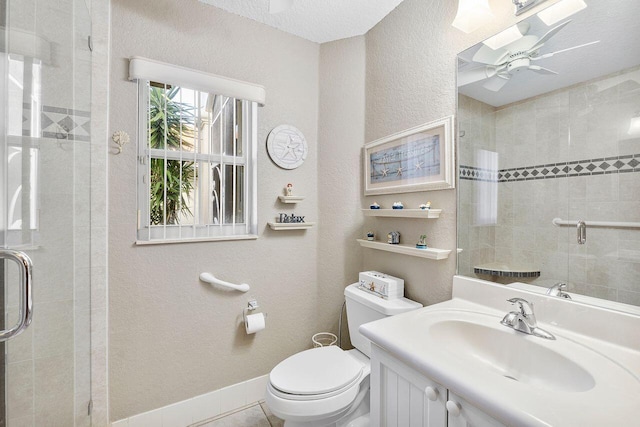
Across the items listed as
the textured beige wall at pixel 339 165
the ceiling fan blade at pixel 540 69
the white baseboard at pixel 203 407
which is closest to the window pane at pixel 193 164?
the textured beige wall at pixel 339 165

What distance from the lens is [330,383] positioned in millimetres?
1237

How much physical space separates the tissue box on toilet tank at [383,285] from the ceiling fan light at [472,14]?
48.7 inches

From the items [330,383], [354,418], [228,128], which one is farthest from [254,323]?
[228,128]

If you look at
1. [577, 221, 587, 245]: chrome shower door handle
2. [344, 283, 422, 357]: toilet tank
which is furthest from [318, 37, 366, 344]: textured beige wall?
[577, 221, 587, 245]: chrome shower door handle

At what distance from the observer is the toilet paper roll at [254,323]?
1.68 metres

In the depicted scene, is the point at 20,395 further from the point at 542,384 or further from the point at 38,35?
the point at 542,384

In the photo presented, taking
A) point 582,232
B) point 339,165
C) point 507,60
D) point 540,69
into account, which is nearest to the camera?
point 582,232

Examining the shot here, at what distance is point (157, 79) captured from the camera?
4.85 ft

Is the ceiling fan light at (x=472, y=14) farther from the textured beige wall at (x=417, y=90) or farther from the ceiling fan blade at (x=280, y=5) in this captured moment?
the ceiling fan blade at (x=280, y=5)

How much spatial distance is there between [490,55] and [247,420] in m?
2.27

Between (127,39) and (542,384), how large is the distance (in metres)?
2.29

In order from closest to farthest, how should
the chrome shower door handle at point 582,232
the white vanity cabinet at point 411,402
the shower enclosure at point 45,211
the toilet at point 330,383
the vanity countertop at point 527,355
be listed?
the vanity countertop at point 527,355 < the white vanity cabinet at point 411,402 < the shower enclosure at point 45,211 < the chrome shower door handle at point 582,232 < the toilet at point 330,383

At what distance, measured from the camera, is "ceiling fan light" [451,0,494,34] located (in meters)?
1.14

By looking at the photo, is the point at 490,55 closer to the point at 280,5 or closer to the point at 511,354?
the point at 280,5
